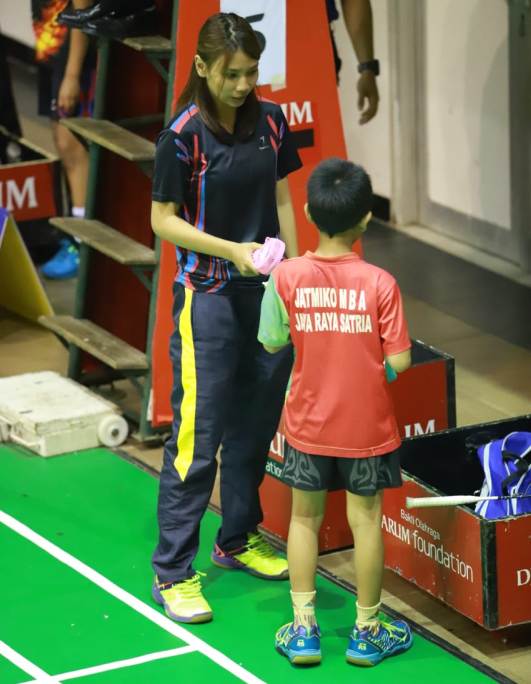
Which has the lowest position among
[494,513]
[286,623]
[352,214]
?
[286,623]

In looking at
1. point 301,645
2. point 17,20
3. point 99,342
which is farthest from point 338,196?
point 17,20

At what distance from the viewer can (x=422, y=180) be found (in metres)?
10.2

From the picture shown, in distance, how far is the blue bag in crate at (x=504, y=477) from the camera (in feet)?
17.4

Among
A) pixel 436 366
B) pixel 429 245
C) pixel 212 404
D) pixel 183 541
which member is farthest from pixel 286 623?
pixel 429 245

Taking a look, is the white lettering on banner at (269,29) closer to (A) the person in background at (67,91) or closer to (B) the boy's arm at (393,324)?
(B) the boy's arm at (393,324)

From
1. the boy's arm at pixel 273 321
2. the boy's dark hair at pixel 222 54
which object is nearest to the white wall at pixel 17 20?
the boy's dark hair at pixel 222 54

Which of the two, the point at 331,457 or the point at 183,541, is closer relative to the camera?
the point at 331,457

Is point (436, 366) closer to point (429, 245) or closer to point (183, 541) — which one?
point (183, 541)

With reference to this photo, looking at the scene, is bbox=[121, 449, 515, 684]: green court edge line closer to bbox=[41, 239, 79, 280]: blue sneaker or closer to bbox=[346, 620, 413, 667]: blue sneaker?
bbox=[346, 620, 413, 667]: blue sneaker

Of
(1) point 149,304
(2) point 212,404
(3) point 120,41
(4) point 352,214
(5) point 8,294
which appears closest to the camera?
(4) point 352,214

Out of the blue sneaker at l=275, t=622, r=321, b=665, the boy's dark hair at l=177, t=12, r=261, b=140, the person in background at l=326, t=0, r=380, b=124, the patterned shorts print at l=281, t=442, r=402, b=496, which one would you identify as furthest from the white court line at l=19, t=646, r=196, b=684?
the person in background at l=326, t=0, r=380, b=124

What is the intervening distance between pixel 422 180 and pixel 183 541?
529 cm

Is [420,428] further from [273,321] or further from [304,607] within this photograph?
[273,321]

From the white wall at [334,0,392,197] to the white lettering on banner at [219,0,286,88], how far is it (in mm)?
3366
